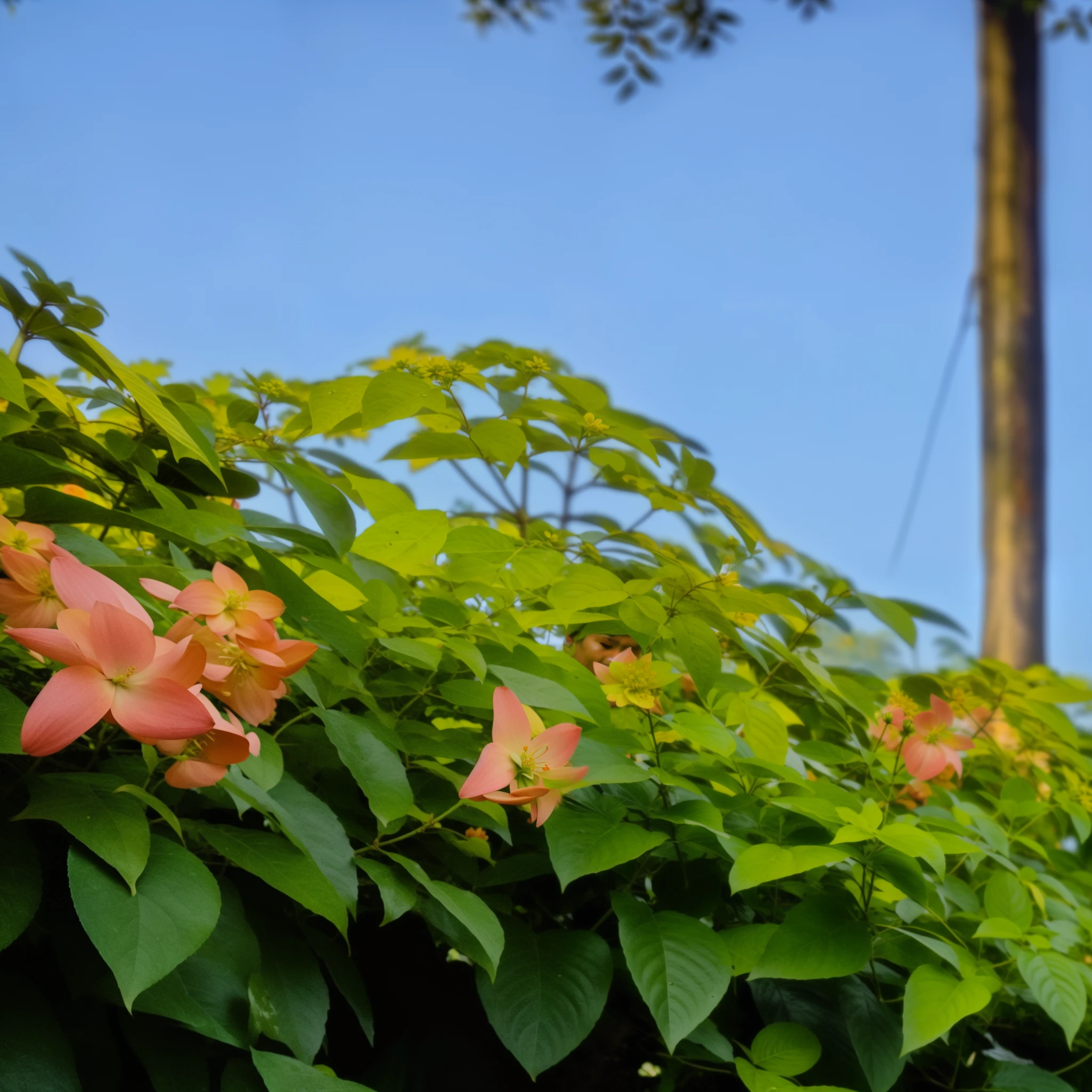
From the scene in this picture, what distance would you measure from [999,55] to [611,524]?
4.29 meters

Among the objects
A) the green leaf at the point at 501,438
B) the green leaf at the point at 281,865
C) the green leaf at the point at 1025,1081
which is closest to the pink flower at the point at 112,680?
the green leaf at the point at 281,865

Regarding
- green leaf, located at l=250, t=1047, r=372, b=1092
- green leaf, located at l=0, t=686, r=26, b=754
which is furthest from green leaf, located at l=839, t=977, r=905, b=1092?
green leaf, located at l=0, t=686, r=26, b=754

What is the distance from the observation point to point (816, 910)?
65 cm

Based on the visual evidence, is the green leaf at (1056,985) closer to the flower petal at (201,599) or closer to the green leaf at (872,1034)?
the green leaf at (872,1034)

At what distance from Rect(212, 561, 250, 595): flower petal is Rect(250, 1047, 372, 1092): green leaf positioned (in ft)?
0.77

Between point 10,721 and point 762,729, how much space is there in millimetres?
517

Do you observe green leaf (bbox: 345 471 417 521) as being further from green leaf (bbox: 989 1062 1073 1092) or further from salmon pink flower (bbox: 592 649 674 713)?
green leaf (bbox: 989 1062 1073 1092)

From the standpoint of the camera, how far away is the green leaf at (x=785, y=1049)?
2.02ft

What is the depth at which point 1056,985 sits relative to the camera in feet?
2.22

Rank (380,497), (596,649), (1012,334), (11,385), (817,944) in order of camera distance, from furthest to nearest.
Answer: (1012,334), (596,649), (380,497), (817,944), (11,385)

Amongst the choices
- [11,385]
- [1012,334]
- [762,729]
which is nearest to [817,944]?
[762,729]

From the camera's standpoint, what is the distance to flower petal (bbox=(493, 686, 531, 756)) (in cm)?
54

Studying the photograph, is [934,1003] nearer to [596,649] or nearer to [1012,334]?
[596,649]

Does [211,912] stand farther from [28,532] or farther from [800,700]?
[800,700]
